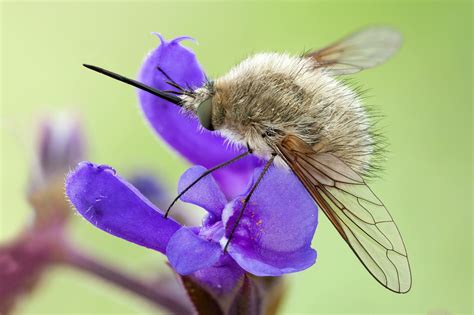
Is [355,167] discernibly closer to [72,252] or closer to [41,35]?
[72,252]

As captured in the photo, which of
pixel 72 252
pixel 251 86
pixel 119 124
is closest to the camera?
Result: pixel 251 86

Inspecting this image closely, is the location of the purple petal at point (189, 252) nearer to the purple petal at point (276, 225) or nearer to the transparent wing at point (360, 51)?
the purple petal at point (276, 225)

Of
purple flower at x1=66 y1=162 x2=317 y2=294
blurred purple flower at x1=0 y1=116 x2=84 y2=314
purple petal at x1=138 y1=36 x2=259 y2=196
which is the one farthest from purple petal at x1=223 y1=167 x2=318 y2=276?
blurred purple flower at x1=0 y1=116 x2=84 y2=314

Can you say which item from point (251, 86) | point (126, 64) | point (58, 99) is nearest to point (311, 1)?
point (126, 64)

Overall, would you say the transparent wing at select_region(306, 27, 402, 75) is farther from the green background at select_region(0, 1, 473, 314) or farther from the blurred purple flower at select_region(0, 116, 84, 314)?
the green background at select_region(0, 1, 473, 314)

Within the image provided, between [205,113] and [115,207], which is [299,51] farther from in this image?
[115,207]

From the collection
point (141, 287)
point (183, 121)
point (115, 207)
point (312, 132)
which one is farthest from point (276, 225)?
point (141, 287)

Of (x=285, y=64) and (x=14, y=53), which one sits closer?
(x=285, y=64)
